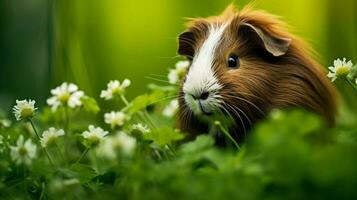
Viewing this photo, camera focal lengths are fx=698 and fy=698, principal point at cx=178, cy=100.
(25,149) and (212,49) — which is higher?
(212,49)

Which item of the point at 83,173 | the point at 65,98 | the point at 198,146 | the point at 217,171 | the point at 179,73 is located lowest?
the point at 217,171

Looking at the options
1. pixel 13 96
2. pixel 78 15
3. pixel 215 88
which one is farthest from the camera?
pixel 78 15

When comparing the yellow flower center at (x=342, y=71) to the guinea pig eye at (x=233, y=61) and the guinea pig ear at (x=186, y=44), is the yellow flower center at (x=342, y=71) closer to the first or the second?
the guinea pig eye at (x=233, y=61)

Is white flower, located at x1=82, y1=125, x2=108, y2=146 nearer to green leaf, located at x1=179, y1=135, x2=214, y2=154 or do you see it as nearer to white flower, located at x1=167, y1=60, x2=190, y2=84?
green leaf, located at x1=179, y1=135, x2=214, y2=154

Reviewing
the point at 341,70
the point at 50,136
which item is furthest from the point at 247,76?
the point at 50,136

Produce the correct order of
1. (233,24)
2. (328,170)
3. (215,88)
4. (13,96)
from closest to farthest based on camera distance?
(328,170) → (215,88) → (233,24) → (13,96)

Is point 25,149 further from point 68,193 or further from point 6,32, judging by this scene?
point 6,32

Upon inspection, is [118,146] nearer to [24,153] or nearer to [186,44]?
[24,153]

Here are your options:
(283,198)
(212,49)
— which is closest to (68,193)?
(283,198)
